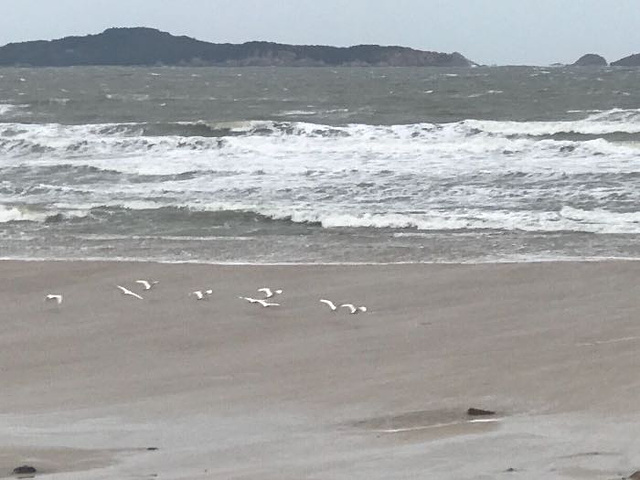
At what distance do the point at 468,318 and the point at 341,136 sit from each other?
63.1 ft

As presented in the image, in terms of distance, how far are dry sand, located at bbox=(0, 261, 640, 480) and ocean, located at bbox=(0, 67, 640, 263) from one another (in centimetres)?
172

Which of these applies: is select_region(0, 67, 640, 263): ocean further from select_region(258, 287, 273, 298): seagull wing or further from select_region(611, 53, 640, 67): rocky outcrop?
select_region(611, 53, 640, 67): rocky outcrop

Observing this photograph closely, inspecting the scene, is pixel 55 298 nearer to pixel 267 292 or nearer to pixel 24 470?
pixel 267 292

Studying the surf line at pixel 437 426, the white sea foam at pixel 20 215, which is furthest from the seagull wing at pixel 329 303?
the white sea foam at pixel 20 215

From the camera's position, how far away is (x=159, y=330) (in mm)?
9641

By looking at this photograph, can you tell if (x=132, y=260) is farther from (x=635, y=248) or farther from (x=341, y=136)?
(x=341, y=136)

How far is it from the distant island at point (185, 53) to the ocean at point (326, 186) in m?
110

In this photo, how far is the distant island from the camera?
14750 centimetres

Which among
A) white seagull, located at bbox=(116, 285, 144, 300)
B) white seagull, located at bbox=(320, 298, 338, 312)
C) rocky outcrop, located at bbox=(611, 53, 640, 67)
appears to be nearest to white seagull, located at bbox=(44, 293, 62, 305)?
white seagull, located at bbox=(116, 285, 144, 300)

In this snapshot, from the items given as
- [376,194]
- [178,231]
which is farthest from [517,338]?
[376,194]

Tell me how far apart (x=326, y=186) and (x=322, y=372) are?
11.3m

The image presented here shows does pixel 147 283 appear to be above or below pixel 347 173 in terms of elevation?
below

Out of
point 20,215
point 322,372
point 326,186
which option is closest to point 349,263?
point 322,372

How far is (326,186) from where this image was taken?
19.4 meters
